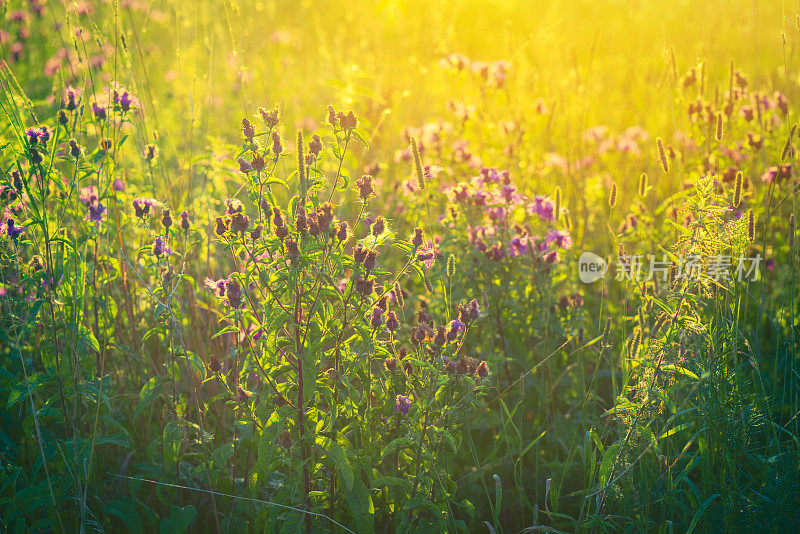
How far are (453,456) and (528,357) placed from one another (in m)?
0.56

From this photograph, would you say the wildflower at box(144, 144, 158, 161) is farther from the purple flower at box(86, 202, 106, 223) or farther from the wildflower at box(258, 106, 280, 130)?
the wildflower at box(258, 106, 280, 130)

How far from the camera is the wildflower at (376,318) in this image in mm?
1683

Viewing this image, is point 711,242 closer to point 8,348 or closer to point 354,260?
point 354,260

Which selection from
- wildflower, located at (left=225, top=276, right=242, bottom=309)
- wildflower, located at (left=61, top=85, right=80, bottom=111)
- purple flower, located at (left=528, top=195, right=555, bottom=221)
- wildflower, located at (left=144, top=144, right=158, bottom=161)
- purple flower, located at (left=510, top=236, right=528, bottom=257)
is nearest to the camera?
wildflower, located at (left=225, top=276, right=242, bottom=309)

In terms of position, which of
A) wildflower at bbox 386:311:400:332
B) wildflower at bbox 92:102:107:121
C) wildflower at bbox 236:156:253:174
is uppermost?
wildflower at bbox 92:102:107:121

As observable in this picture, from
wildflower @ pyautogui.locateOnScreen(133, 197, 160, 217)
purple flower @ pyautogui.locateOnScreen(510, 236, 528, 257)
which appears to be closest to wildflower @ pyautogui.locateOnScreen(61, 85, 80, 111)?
wildflower @ pyautogui.locateOnScreen(133, 197, 160, 217)

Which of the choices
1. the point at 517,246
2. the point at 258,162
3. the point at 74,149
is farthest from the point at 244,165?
the point at 517,246

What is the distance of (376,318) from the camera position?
1687mm

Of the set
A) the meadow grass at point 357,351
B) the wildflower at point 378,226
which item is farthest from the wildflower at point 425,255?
the wildflower at point 378,226

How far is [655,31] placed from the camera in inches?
275

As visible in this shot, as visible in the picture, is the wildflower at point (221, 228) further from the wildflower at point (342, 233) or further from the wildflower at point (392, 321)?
the wildflower at point (392, 321)

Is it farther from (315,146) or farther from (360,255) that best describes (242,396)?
(315,146)

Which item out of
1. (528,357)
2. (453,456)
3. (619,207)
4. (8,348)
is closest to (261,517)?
(453,456)

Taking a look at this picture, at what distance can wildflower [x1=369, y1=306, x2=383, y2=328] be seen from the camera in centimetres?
168
